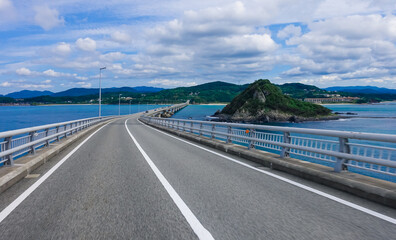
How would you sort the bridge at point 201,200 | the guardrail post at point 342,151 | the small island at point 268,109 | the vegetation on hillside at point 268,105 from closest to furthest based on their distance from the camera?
the bridge at point 201,200
the guardrail post at point 342,151
the small island at point 268,109
the vegetation on hillside at point 268,105

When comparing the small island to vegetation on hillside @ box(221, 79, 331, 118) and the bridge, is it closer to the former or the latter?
vegetation on hillside @ box(221, 79, 331, 118)

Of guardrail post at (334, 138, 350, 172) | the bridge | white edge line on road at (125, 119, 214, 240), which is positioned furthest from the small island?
white edge line on road at (125, 119, 214, 240)

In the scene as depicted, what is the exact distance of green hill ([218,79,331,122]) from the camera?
384 ft

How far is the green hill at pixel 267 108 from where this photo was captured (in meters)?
117

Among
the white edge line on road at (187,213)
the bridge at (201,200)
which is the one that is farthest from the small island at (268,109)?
the white edge line on road at (187,213)

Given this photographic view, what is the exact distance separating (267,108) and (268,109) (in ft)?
3.08

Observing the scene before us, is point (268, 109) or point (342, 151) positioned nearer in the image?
point (342, 151)

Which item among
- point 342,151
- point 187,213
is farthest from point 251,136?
point 187,213

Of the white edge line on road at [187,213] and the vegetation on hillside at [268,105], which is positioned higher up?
the vegetation on hillside at [268,105]

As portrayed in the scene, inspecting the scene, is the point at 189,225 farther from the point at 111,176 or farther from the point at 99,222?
the point at 111,176

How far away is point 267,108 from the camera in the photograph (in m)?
120

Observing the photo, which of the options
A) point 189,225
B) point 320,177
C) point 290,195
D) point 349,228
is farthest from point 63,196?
point 320,177

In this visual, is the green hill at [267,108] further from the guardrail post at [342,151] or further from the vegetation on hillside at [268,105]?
the guardrail post at [342,151]

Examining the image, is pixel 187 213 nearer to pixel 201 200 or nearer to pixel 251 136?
pixel 201 200
